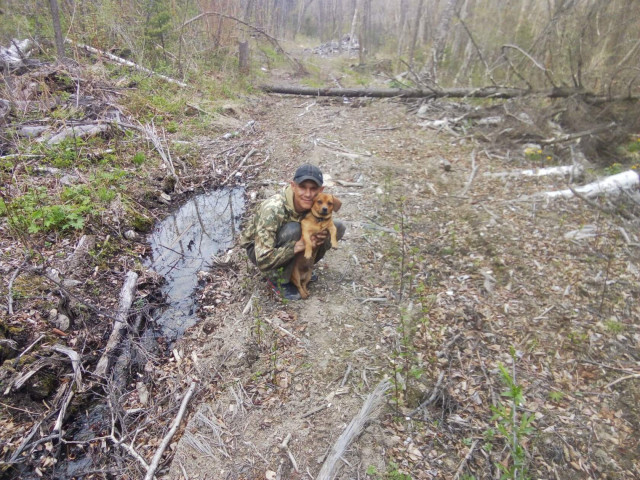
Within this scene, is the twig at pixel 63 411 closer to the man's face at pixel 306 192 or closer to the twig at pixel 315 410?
the twig at pixel 315 410

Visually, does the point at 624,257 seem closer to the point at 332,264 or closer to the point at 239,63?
the point at 332,264

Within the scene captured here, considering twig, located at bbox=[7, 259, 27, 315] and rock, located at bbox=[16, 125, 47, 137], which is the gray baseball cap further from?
rock, located at bbox=[16, 125, 47, 137]

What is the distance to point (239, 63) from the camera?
13.4 meters

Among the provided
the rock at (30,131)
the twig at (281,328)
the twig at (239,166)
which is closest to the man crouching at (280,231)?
the twig at (281,328)

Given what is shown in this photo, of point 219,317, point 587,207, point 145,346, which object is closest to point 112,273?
point 145,346

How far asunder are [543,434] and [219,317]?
3263 millimetres

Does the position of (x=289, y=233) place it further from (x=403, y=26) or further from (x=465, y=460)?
(x=403, y=26)

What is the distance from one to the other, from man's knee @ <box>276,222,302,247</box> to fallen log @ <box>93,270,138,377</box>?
196 cm

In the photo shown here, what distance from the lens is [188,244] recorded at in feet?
18.0

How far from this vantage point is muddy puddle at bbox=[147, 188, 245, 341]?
170 inches

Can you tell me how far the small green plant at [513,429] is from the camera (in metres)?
2.03

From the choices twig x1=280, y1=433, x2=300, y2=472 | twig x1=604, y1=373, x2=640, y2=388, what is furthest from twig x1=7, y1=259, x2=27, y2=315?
twig x1=604, y1=373, x2=640, y2=388

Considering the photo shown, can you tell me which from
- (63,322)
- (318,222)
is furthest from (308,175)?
(63,322)

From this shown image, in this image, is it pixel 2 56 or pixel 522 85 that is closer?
pixel 2 56
